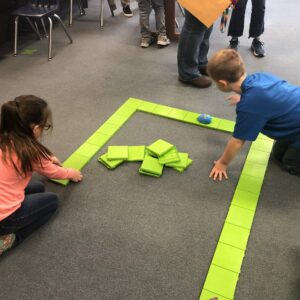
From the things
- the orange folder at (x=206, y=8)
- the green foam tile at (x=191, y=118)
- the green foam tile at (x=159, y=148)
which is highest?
the orange folder at (x=206, y=8)

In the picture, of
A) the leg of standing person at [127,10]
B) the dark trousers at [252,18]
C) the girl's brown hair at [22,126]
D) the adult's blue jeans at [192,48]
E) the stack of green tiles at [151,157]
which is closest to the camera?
the girl's brown hair at [22,126]

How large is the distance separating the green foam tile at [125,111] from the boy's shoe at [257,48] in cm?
140

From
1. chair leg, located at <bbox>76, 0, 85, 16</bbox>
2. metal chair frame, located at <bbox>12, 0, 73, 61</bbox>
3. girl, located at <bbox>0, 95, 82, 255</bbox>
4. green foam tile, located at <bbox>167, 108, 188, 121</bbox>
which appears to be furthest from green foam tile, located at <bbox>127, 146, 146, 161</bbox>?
chair leg, located at <bbox>76, 0, 85, 16</bbox>

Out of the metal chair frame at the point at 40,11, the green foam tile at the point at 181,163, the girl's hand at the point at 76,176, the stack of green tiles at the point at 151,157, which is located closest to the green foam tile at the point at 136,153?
the stack of green tiles at the point at 151,157

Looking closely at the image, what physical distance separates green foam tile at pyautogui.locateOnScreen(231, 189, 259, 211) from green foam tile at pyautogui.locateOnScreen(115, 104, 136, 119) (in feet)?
2.97

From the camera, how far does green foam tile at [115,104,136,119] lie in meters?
2.21

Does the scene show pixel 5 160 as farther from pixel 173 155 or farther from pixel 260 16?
pixel 260 16

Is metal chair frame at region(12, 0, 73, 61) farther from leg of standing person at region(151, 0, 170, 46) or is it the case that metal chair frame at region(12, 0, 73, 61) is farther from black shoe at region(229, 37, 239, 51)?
black shoe at region(229, 37, 239, 51)

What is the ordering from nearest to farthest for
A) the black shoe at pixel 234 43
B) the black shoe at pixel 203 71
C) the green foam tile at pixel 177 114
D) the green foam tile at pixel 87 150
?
the green foam tile at pixel 87 150 < the green foam tile at pixel 177 114 < the black shoe at pixel 203 71 < the black shoe at pixel 234 43

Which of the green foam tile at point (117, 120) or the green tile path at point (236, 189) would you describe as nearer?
the green tile path at point (236, 189)

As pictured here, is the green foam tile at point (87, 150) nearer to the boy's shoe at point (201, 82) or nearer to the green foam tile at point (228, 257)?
the green foam tile at point (228, 257)

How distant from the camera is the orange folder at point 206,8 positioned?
2180 millimetres

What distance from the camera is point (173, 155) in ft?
5.92

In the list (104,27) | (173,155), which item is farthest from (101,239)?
(104,27)
